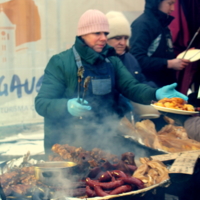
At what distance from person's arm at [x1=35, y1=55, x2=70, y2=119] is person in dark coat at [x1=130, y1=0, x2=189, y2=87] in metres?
1.67

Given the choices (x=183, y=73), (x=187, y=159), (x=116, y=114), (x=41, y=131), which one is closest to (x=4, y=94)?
(x=41, y=131)

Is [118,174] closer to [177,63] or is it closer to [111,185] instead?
[111,185]

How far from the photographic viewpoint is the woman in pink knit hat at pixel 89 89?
10.4ft

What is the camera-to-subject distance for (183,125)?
342cm

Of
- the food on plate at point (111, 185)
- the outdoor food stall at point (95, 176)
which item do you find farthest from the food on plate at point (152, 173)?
the food on plate at point (111, 185)

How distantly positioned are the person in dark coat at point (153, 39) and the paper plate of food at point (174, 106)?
1.62 metres

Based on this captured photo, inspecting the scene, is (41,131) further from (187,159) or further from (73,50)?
(187,159)

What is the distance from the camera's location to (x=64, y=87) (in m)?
3.27

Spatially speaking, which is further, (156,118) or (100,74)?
(156,118)

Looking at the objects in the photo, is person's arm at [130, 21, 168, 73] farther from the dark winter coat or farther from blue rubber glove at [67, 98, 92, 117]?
blue rubber glove at [67, 98, 92, 117]

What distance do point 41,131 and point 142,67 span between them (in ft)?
6.92

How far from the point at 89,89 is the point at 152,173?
1175 mm

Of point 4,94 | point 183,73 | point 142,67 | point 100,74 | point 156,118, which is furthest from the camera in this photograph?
point 183,73

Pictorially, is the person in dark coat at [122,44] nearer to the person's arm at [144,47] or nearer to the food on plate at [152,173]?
the person's arm at [144,47]
